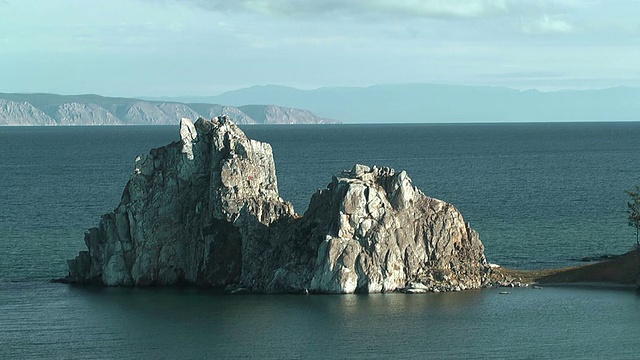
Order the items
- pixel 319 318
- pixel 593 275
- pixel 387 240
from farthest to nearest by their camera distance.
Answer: pixel 593 275, pixel 387 240, pixel 319 318

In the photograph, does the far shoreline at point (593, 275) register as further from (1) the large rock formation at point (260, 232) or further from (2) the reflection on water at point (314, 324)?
(1) the large rock formation at point (260, 232)

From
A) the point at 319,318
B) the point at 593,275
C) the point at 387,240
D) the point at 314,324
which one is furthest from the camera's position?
the point at 593,275

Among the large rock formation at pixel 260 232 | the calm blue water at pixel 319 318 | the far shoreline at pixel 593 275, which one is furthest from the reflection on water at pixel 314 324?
the far shoreline at pixel 593 275

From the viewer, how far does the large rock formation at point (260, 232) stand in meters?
97.6

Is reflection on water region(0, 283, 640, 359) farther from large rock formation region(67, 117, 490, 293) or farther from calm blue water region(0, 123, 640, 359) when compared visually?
large rock formation region(67, 117, 490, 293)

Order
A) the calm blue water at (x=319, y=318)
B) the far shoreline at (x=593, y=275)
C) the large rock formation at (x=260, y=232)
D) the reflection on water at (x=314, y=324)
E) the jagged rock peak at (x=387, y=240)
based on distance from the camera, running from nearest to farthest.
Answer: the reflection on water at (x=314, y=324), the calm blue water at (x=319, y=318), the jagged rock peak at (x=387, y=240), the large rock formation at (x=260, y=232), the far shoreline at (x=593, y=275)

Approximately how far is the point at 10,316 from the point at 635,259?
55899mm

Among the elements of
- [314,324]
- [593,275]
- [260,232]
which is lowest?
[314,324]

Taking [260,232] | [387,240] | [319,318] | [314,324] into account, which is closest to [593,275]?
[387,240]

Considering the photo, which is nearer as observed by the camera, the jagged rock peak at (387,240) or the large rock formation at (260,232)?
the jagged rock peak at (387,240)

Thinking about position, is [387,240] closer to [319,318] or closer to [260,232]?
[260,232]

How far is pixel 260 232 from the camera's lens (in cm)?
10206

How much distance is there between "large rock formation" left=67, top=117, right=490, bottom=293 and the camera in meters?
97.6

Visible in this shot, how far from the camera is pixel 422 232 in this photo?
332 feet
